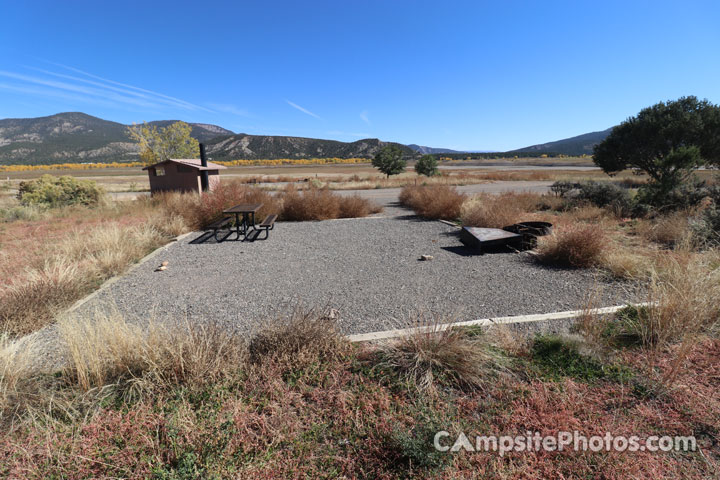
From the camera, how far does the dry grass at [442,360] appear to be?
2590mm

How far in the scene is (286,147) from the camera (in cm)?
15812

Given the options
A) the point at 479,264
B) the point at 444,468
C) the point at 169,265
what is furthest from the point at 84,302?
the point at 479,264

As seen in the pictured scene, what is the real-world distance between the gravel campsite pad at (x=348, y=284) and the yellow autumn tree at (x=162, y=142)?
3447 centimetres

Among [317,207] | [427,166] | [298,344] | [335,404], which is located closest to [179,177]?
[317,207]

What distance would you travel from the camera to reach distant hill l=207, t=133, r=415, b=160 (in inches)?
5876

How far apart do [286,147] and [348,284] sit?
165 m

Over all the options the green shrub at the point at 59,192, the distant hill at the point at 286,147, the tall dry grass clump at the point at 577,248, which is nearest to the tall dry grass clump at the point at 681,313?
the tall dry grass clump at the point at 577,248

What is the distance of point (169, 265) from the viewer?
6.12 meters

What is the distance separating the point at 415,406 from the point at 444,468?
1.71ft

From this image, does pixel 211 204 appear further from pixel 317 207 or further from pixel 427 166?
pixel 427 166

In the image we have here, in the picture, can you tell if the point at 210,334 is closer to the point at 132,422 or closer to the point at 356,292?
the point at 132,422

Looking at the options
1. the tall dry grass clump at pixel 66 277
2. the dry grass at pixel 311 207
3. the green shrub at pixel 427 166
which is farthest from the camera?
the green shrub at pixel 427 166

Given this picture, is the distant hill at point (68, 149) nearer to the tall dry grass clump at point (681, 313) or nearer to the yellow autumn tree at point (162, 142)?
the yellow autumn tree at point (162, 142)

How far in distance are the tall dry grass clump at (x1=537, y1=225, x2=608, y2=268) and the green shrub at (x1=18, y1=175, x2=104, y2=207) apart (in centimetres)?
1879
